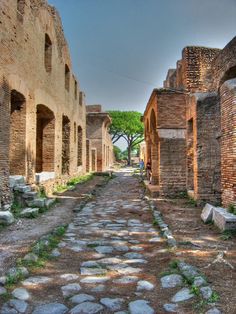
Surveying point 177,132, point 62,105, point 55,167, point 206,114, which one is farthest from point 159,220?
point 62,105

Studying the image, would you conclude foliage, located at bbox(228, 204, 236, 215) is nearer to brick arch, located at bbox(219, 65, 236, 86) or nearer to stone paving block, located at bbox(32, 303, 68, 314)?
brick arch, located at bbox(219, 65, 236, 86)

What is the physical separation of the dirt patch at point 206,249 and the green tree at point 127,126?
4904 cm

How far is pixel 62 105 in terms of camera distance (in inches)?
632

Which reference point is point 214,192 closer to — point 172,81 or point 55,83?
point 172,81

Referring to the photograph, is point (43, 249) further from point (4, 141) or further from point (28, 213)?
point (4, 141)

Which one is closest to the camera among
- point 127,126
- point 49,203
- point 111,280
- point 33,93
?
point 111,280

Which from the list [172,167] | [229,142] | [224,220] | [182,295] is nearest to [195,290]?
[182,295]

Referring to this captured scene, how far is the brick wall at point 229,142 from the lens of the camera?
706 centimetres

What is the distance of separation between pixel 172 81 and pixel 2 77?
8.37 m

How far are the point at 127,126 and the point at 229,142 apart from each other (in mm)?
50762

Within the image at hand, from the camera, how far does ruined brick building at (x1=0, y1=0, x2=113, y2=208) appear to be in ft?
28.6

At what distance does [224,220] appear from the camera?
20.9 feet

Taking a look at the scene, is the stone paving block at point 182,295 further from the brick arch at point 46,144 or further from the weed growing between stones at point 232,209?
the brick arch at point 46,144

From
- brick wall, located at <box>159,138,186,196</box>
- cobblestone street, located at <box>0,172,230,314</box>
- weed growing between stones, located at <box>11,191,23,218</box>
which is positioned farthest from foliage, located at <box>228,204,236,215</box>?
weed growing between stones, located at <box>11,191,23,218</box>
